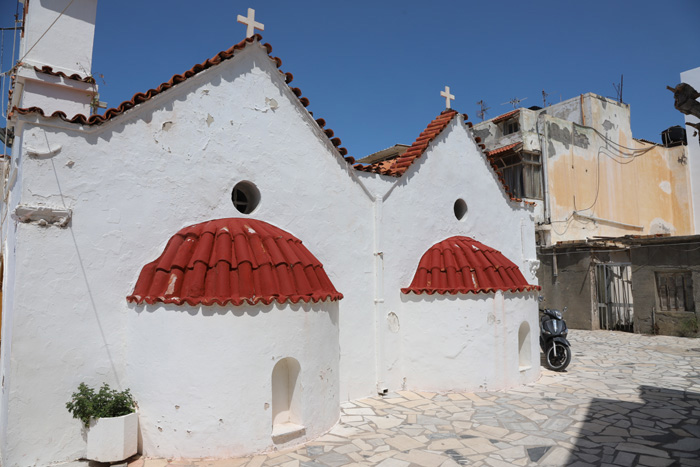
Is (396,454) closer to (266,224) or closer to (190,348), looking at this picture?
→ (190,348)

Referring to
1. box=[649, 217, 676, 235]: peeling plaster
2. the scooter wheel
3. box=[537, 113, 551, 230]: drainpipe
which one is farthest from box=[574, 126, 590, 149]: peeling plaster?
the scooter wheel

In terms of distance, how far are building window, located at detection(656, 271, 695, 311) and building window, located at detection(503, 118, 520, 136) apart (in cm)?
810

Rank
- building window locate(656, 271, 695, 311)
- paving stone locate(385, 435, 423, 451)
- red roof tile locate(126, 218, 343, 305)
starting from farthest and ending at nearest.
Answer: building window locate(656, 271, 695, 311)
paving stone locate(385, 435, 423, 451)
red roof tile locate(126, 218, 343, 305)

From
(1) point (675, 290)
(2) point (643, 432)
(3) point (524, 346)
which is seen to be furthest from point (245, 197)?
(1) point (675, 290)

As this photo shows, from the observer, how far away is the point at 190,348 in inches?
200

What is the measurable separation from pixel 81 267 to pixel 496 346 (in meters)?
6.17

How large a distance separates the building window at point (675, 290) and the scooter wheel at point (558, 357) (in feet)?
23.8

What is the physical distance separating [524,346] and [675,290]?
347 inches

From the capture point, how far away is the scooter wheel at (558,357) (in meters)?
9.34

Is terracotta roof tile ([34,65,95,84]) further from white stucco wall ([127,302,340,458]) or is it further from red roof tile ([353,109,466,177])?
red roof tile ([353,109,466,177])

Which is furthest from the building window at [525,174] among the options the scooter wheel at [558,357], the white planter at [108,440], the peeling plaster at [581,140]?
the white planter at [108,440]

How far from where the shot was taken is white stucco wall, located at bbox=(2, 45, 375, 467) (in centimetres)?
500

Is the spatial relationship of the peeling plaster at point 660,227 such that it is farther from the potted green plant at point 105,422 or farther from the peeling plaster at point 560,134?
the potted green plant at point 105,422

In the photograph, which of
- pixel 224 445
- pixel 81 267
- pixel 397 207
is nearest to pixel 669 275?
pixel 397 207
